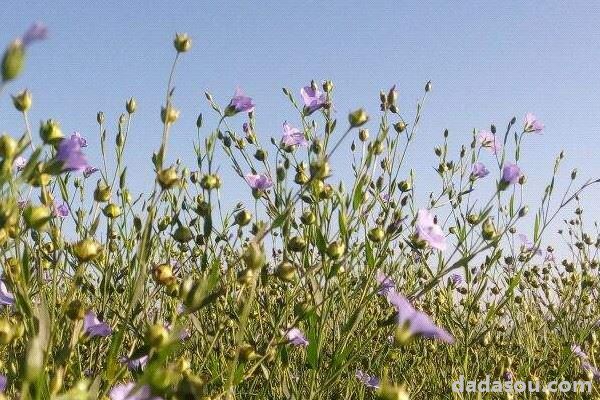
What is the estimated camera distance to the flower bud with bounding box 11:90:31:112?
1038 millimetres

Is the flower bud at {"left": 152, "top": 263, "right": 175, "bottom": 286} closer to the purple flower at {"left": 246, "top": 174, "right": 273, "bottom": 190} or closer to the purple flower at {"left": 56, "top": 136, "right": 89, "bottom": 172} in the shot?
the purple flower at {"left": 56, "top": 136, "right": 89, "bottom": 172}

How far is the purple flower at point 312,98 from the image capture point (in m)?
1.88

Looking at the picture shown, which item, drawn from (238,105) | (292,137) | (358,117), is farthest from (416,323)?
(292,137)

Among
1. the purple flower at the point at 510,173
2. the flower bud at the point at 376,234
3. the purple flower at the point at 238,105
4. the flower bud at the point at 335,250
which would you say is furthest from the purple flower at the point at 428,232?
the purple flower at the point at 238,105

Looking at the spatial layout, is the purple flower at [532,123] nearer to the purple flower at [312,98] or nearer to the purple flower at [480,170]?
the purple flower at [480,170]

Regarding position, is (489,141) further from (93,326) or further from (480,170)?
(93,326)

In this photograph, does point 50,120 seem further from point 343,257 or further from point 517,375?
point 517,375

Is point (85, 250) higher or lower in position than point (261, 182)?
lower

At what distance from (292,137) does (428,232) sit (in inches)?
30.3

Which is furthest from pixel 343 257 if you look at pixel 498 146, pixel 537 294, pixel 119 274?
pixel 537 294

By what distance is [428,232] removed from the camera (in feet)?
4.14

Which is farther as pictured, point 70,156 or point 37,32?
point 70,156

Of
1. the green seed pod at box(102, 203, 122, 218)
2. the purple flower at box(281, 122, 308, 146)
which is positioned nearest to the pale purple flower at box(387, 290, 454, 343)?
the green seed pod at box(102, 203, 122, 218)

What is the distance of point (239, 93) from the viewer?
60.5 inches
